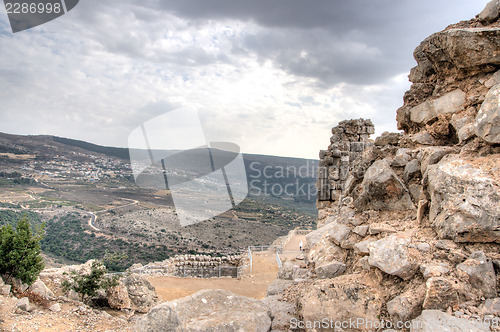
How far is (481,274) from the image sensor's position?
109 inches

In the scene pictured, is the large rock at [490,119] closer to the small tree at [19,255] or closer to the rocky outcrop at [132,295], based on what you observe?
the small tree at [19,255]

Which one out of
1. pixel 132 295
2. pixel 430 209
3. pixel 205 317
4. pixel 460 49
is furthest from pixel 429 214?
pixel 132 295

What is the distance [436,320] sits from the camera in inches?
105

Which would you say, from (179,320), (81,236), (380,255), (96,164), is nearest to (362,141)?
(380,255)

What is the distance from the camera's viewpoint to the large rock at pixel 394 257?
3158 millimetres

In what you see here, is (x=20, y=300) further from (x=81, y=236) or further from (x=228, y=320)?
(x=81, y=236)

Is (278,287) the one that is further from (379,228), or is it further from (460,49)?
(460,49)

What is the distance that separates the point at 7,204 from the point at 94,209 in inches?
329

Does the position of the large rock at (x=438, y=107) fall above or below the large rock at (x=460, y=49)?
below

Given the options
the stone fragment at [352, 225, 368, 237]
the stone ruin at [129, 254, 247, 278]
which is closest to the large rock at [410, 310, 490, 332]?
the stone fragment at [352, 225, 368, 237]

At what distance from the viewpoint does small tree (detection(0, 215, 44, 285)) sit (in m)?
7.19

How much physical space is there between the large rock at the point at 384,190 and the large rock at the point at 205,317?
2.11 m

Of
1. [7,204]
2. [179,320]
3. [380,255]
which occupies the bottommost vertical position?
[7,204]

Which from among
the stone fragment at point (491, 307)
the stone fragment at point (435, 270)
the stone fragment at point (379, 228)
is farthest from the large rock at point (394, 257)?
the stone fragment at point (491, 307)
